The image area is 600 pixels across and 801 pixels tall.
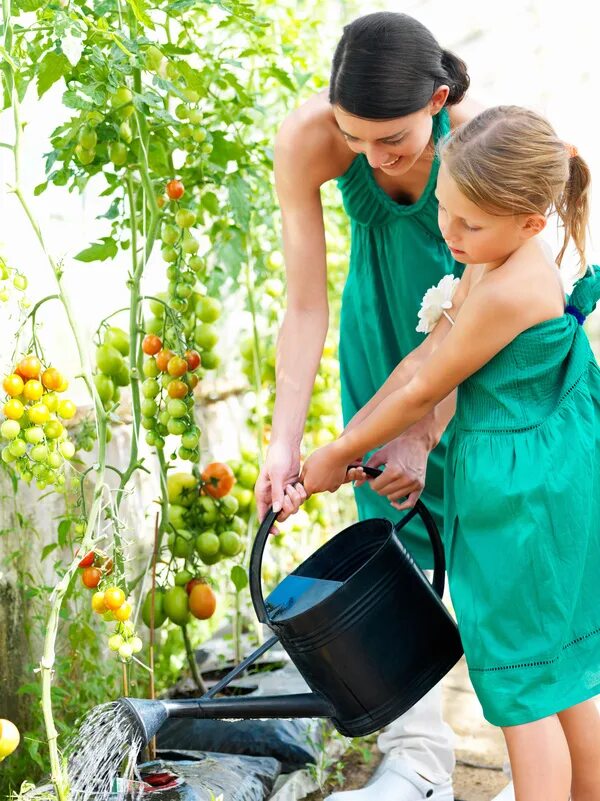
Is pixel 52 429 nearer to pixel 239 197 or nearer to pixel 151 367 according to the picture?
pixel 151 367

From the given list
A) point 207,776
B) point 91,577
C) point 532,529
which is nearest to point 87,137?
point 91,577

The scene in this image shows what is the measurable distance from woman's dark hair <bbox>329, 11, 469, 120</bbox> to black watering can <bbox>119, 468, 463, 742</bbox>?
0.56m

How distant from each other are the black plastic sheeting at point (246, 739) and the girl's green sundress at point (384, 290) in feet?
1.40

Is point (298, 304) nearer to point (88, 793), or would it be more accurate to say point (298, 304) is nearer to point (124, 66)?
point (124, 66)

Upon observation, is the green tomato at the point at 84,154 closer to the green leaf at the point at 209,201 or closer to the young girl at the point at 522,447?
the green leaf at the point at 209,201

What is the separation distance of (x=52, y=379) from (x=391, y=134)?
1.88 ft

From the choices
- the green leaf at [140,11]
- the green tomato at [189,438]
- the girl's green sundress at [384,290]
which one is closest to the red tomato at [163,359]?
the green tomato at [189,438]

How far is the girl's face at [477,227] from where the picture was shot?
48.8 inches

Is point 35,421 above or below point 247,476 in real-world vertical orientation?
above

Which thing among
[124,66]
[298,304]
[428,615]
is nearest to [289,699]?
[428,615]

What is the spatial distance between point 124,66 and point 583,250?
0.71 meters

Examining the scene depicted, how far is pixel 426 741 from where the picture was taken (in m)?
Result: 1.71

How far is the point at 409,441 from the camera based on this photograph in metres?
1.54

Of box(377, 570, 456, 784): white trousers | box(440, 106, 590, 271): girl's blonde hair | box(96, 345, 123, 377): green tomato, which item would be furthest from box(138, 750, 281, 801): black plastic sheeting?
box(440, 106, 590, 271): girl's blonde hair
